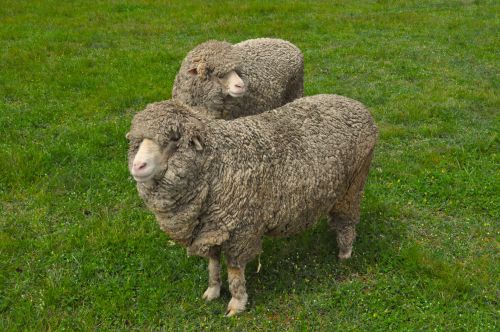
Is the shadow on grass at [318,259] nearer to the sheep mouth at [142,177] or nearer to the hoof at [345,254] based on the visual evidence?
the hoof at [345,254]

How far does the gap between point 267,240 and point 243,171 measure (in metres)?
1.52

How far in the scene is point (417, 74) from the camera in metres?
9.87

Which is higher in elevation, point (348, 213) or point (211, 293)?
point (348, 213)

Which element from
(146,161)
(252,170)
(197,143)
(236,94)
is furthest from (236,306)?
(236,94)

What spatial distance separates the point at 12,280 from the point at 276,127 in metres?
2.61

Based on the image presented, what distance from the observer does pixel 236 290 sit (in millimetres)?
4203

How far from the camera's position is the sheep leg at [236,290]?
4.14 m

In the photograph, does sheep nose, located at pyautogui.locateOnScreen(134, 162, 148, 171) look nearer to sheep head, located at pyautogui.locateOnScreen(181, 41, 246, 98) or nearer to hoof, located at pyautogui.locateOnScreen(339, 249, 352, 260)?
sheep head, located at pyautogui.locateOnScreen(181, 41, 246, 98)

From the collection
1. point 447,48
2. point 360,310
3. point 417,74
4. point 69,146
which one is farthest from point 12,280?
point 447,48

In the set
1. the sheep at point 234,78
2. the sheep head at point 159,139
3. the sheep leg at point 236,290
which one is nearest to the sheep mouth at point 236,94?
the sheep at point 234,78

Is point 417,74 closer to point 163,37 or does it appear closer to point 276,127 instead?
point 163,37

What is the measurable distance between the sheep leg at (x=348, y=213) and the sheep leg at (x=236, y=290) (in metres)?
1.06

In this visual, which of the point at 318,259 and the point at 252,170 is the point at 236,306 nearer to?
the point at 318,259

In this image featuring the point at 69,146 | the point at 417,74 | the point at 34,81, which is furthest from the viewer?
the point at 417,74
